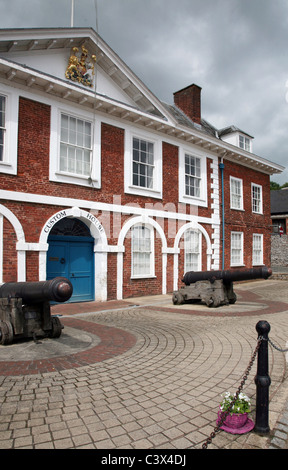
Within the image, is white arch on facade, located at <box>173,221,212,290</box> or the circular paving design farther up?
white arch on facade, located at <box>173,221,212,290</box>

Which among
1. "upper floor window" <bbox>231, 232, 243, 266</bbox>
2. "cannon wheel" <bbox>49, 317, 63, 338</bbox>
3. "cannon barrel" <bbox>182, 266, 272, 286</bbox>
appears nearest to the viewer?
"cannon wheel" <bbox>49, 317, 63, 338</bbox>

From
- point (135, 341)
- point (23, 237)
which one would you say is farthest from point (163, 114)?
point (135, 341)

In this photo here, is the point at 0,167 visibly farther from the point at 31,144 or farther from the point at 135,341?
the point at 135,341

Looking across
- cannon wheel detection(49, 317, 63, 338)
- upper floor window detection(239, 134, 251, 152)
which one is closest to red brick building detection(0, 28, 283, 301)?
upper floor window detection(239, 134, 251, 152)

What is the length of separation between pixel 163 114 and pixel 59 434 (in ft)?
42.4

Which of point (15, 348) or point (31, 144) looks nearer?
point (15, 348)

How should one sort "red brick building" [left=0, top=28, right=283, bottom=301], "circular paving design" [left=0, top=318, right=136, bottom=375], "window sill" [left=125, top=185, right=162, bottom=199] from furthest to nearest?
"window sill" [left=125, top=185, right=162, bottom=199]
"red brick building" [left=0, top=28, right=283, bottom=301]
"circular paving design" [left=0, top=318, right=136, bottom=375]

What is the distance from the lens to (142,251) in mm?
13250

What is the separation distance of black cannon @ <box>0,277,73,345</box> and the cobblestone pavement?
0.23m

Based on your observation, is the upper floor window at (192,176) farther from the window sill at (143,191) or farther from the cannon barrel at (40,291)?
the cannon barrel at (40,291)

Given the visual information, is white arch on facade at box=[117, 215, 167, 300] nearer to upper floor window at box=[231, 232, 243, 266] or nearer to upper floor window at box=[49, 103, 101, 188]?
upper floor window at box=[49, 103, 101, 188]

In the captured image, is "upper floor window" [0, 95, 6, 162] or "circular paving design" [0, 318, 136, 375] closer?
"circular paving design" [0, 318, 136, 375]

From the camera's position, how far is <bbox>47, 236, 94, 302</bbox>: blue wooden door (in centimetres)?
1108

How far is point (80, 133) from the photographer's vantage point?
1156 centimetres
